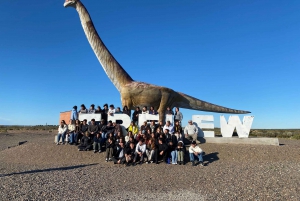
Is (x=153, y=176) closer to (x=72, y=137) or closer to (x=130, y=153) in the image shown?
(x=130, y=153)

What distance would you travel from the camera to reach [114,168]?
352 inches

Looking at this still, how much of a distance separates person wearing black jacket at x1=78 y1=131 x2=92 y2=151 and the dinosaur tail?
574 centimetres

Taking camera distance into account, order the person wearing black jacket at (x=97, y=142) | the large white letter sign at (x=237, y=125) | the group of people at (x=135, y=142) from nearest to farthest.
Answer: the group of people at (x=135, y=142) → the person wearing black jacket at (x=97, y=142) → the large white letter sign at (x=237, y=125)

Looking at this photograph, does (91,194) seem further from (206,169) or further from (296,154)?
(296,154)

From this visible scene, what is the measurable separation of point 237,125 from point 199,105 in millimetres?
3127

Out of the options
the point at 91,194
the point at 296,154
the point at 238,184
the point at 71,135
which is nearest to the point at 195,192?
the point at 238,184

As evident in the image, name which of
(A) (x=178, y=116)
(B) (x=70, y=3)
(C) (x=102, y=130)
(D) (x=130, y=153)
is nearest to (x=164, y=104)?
(A) (x=178, y=116)

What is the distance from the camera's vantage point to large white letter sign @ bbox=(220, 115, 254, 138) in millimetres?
12422

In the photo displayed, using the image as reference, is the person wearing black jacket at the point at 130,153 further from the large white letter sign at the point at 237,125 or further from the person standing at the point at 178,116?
the large white letter sign at the point at 237,125

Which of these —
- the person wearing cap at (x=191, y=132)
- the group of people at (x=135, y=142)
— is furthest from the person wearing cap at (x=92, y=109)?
the person wearing cap at (x=191, y=132)

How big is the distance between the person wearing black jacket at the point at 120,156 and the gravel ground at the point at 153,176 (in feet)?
0.94

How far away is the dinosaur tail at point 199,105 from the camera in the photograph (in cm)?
→ 1494

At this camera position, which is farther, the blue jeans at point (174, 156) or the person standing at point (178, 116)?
the person standing at point (178, 116)

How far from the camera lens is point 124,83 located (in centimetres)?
1383
